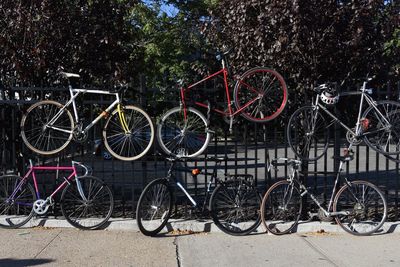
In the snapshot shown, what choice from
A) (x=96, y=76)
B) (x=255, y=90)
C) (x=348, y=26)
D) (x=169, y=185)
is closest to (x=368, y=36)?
(x=348, y=26)

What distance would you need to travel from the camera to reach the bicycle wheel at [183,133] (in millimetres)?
6570

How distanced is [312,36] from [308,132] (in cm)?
Answer: 133

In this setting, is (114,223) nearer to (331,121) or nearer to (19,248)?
(19,248)

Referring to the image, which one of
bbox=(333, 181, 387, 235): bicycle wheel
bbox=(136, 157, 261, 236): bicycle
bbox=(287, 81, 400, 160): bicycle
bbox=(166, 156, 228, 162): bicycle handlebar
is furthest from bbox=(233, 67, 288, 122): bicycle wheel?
bbox=(333, 181, 387, 235): bicycle wheel

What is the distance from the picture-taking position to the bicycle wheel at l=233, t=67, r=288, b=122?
6.61m

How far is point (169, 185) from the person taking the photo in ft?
21.6

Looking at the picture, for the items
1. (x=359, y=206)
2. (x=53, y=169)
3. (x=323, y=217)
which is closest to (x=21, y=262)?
(x=53, y=169)

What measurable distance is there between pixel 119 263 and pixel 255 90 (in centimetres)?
284

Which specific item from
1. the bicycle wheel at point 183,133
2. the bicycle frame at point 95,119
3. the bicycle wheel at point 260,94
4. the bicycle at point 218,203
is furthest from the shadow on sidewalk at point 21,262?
the bicycle wheel at point 260,94

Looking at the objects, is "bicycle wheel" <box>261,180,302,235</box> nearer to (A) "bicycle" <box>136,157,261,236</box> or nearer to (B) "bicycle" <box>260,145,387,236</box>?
(B) "bicycle" <box>260,145,387,236</box>

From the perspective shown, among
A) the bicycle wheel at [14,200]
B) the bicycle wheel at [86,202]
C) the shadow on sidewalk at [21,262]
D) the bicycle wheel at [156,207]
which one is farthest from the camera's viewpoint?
the bicycle wheel at [14,200]

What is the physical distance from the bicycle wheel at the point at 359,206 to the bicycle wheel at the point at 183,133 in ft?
6.54

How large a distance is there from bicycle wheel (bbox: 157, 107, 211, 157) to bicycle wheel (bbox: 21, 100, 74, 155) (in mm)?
1257

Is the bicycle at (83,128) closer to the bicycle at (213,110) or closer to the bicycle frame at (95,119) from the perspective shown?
the bicycle frame at (95,119)
